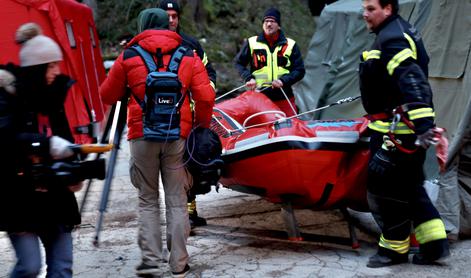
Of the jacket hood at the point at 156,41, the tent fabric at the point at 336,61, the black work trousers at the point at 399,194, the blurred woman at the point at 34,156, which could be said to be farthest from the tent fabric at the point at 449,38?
the blurred woman at the point at 34,156

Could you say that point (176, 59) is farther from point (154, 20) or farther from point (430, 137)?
point (430, 137)

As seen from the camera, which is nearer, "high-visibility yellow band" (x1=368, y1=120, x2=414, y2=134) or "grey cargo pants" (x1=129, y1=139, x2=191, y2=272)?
"high-visibility yellow band" (x1=368, y1=120, x2=414, y2=134)

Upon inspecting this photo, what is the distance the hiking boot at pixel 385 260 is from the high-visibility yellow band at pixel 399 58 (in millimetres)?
1399

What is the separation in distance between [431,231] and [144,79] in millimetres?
2388

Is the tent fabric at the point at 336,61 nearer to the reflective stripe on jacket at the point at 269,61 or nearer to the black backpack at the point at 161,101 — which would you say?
the reflective stripe on jacket at the point at 269,61

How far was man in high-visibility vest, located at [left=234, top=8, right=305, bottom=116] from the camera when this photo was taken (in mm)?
7031

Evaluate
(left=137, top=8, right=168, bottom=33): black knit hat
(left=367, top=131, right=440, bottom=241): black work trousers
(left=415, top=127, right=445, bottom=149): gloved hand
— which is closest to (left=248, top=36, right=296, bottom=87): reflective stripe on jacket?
(left=367, top=131, right=440, bottom=241): black work trousers

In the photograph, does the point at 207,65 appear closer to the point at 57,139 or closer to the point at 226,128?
the point at 226,128

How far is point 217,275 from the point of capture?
16.5 feet

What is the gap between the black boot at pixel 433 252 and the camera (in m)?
4.95

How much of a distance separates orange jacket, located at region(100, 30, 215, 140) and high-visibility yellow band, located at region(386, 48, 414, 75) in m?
1.30

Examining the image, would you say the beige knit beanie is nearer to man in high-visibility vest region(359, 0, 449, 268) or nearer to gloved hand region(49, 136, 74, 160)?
gloved hand region(49, 136, 74, 160)

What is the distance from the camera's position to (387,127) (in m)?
4.84

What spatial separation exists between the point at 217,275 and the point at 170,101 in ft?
4.61
